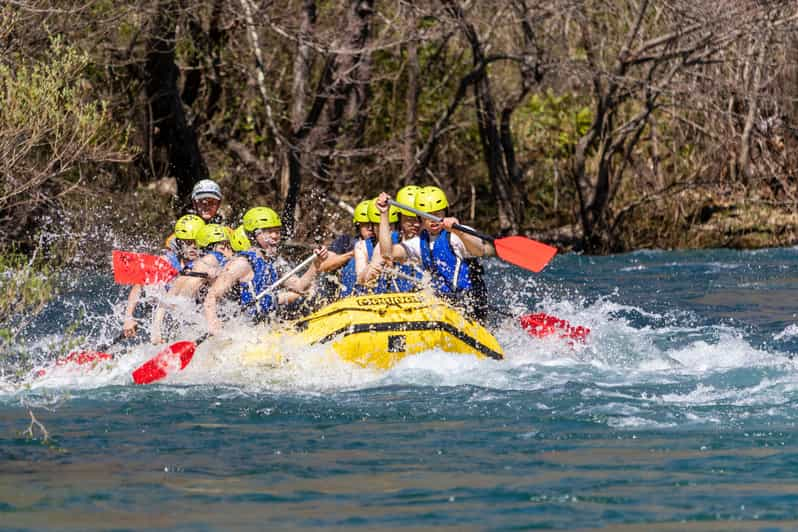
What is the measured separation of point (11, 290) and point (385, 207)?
332cm

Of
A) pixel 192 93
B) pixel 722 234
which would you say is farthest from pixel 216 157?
A: pixel 722 234

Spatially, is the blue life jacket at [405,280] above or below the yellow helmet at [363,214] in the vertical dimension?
below

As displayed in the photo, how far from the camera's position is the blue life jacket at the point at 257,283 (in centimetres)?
1020

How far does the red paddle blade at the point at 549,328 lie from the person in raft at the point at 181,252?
2759 millimetres

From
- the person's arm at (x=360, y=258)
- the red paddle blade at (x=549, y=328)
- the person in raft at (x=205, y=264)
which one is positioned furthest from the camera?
the red paddle blade at (x=549, y=328)

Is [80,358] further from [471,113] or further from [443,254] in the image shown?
[471,113]

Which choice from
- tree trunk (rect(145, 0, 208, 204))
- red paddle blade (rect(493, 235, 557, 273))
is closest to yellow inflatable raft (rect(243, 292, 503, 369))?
red paddle blade (rect(493, 235, 557, 273))

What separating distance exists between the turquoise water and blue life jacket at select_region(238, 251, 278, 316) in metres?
0.66

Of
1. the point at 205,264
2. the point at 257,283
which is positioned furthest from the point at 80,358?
the point at 257,283

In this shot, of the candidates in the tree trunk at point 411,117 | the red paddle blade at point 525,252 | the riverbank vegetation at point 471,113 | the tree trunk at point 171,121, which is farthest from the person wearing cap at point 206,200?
the tree trunk at point 411,117

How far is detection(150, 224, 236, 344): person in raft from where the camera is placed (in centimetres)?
1030

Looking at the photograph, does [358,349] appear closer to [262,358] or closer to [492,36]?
[262,358]

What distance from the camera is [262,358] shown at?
9.38 meters

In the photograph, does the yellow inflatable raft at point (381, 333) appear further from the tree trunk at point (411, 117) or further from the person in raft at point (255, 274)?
the tree trunk at point (411, 117)
